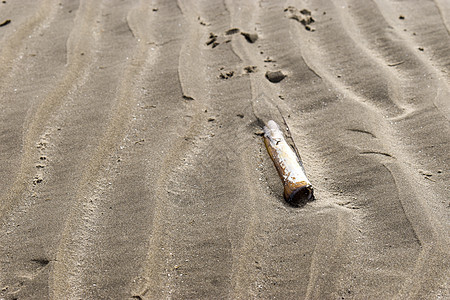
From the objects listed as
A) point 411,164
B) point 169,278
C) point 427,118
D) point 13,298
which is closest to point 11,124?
point 13,298

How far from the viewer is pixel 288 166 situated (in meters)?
1.69

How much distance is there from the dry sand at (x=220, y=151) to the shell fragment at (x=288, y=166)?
4 cm

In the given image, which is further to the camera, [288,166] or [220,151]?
[220,151]

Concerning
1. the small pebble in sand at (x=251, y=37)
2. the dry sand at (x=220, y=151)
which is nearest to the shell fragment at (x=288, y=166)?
the dry sand at (x=220, y=151)

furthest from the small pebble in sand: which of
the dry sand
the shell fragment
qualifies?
the shell fragment

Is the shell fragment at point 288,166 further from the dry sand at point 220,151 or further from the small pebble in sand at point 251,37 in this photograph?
the small pebble in sand at point 251,37

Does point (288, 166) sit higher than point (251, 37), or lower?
lower

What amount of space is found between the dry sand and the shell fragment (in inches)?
1.6

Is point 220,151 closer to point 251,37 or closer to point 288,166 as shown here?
point 288,166

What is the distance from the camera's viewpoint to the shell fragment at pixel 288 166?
160 cm

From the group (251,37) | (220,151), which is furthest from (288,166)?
(251,37)

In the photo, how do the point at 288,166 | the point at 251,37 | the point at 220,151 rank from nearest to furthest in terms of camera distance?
the point at 288,166 → the point at 220,151 → the point at 251,37

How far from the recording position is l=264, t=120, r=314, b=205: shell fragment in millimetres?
1599

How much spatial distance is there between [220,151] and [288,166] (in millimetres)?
283
